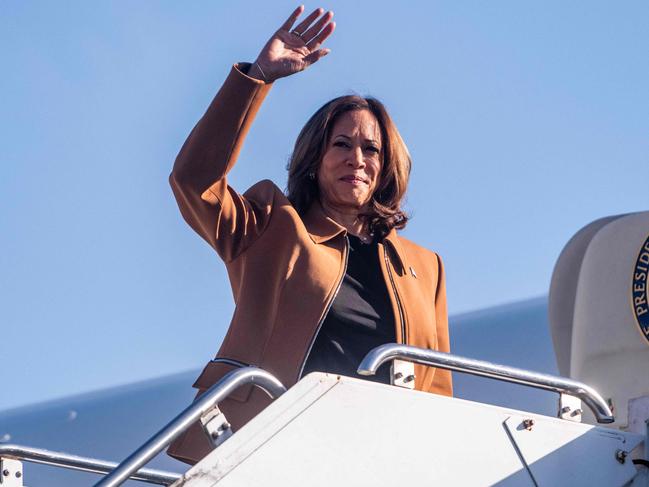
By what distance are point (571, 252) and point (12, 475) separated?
7.41 meters

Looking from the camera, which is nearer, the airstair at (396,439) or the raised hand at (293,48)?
the airstair at (396,439)

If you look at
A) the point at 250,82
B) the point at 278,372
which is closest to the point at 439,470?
the point at 278,372

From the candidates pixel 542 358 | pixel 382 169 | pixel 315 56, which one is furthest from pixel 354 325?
pixel 542 358

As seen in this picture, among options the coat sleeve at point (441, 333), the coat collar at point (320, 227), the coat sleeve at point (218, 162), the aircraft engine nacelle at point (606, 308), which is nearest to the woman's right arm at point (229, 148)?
the coat sleeve at point (218, 162)

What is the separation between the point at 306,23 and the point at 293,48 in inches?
5.9

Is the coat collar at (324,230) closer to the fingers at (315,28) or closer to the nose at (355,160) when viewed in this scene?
the nose at (355,160)

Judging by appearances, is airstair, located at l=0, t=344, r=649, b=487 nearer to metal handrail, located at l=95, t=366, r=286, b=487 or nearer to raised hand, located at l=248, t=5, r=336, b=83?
metal handrail, located at l=95, t=366, r=286, b=487

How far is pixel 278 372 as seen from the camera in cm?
484

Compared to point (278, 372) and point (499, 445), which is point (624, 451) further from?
point (278, 372)

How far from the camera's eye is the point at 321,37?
204 inches

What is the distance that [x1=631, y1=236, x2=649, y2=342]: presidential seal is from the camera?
1066cm

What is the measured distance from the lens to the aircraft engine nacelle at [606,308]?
10617mm

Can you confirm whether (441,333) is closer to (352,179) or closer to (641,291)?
(352,179)

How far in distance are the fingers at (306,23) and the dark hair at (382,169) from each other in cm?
47
